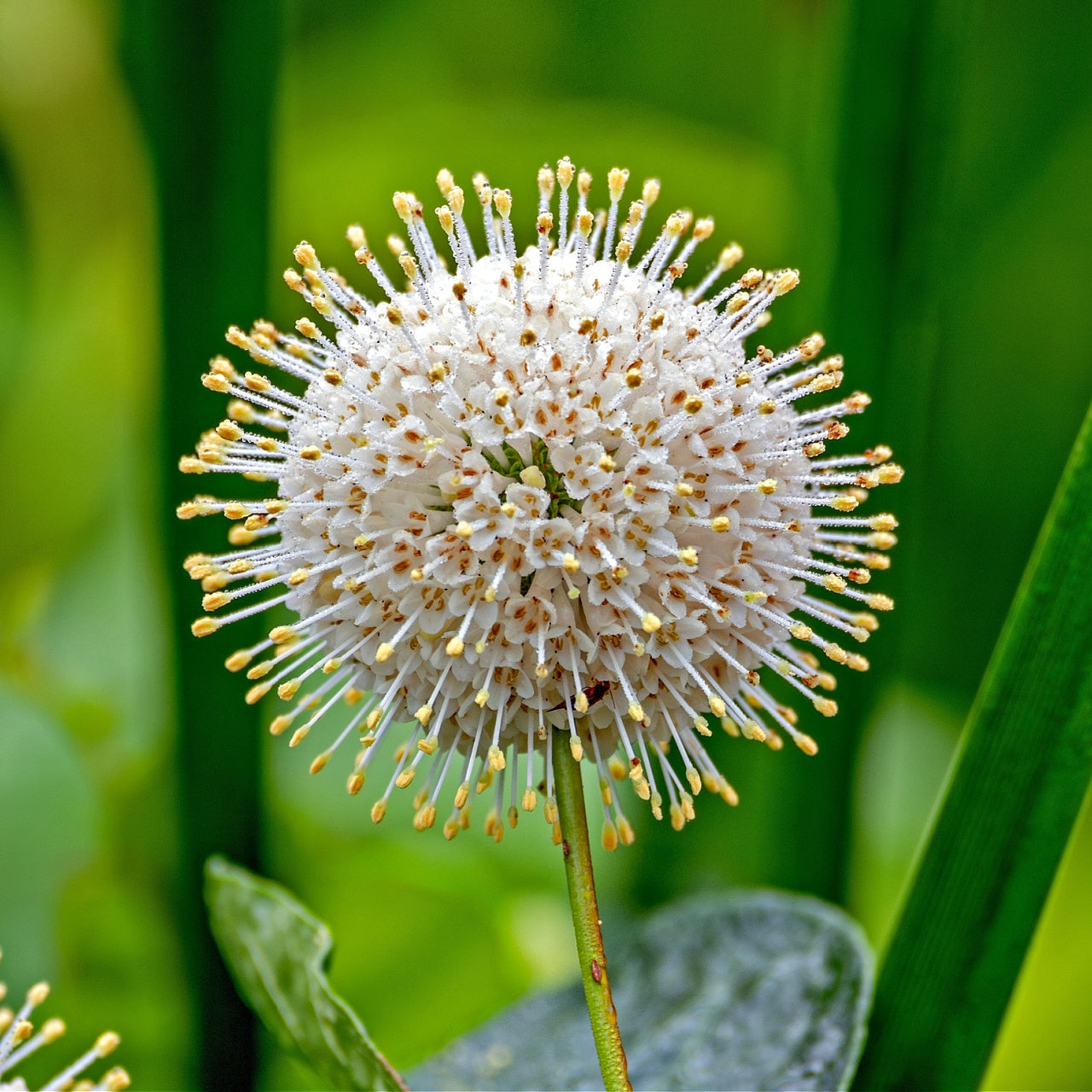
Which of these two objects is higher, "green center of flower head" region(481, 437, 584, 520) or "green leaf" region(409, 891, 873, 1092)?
"green center of flower head" region(481, 437, 584, 520)

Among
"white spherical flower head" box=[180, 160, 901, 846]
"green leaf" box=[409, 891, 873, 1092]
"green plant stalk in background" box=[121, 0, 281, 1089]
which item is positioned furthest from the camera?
"green plant stalk in background" box=[121, 0, 281, 1089]

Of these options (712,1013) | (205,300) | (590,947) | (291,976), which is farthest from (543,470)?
(205,300)

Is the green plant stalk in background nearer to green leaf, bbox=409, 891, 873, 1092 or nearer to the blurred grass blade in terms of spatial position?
green leaf, bbox=409, 891, 873, 1092

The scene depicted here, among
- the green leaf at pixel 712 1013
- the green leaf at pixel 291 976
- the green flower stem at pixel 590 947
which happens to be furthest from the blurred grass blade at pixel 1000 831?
the green leaf at pixel 291 976

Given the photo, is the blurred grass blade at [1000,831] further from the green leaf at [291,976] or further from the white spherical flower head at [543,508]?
the green leaf at [291,976]

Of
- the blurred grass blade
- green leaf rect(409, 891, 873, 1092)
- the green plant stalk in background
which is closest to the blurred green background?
the green plant stalk in background

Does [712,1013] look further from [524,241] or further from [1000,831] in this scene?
[524,241]

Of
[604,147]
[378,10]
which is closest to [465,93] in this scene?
[378,10]
